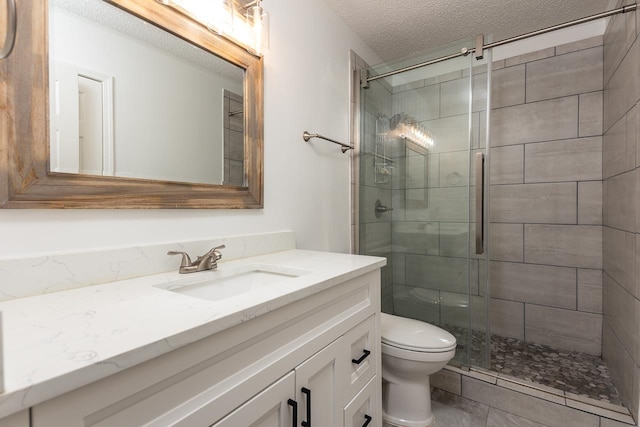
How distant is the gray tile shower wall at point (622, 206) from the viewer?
1437 millimetres

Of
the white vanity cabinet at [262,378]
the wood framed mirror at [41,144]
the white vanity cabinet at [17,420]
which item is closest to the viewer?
the white vanity cabinet at [17,420]

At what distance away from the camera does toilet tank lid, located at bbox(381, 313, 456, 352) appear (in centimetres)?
147

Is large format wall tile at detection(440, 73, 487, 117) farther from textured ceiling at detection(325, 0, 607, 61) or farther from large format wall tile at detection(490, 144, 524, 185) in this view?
large format wall tile at detection(490, 144, 524, 185)

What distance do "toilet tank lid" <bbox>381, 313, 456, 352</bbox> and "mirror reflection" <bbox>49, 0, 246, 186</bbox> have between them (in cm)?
105

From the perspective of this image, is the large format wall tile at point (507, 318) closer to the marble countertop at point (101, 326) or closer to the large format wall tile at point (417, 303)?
the large format wall tile at point (417, 303)

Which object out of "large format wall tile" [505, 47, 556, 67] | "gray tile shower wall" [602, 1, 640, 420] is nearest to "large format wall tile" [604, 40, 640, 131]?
"gray tile shower wall" [602, 1, 640, 420]

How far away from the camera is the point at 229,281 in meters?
1.14

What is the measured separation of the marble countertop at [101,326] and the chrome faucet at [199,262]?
9 cm

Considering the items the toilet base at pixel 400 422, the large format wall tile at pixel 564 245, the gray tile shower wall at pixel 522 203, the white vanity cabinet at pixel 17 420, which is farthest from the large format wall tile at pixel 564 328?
the white vanity cabinet at pixel 17 420

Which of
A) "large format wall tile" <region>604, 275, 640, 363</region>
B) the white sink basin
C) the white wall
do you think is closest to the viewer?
the white wall

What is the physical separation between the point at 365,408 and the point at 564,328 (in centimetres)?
186

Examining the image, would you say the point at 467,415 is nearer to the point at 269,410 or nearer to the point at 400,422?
the point at 400,422

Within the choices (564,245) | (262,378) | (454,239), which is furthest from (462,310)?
(262,378)

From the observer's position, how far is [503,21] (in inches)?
82.5
